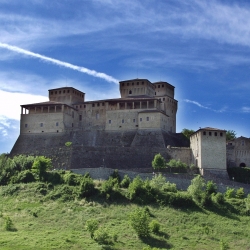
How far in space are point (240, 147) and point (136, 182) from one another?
20.1 m

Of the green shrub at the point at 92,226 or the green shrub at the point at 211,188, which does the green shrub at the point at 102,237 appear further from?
the green shrub at the point at 211,188

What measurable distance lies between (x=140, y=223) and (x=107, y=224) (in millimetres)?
3482

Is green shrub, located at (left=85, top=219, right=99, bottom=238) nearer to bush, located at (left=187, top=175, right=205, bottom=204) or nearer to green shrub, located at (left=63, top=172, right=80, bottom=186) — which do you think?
green shrub, located at (left=63, top=172, right=80, bottom=186)

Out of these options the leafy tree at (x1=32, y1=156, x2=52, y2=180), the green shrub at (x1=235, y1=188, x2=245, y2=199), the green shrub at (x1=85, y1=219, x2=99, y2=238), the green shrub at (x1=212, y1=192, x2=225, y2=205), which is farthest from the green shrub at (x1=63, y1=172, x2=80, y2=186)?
the green shrub at (x1=235, y1=188, x2=245, y2=199)

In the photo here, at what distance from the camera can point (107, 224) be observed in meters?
47.8

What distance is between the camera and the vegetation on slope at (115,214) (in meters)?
44.6

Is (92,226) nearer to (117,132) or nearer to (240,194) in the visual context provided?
(240,194)

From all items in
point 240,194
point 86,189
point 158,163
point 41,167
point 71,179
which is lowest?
point 240,194

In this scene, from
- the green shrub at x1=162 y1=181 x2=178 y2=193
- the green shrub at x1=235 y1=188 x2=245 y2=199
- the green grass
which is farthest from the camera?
the green shrub at x1=235 y1=188 x2=245 y2=199

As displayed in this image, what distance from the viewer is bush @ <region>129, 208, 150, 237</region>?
150 feet

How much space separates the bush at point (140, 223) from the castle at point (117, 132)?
54.1ft

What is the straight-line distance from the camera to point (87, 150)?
66938 millimetres

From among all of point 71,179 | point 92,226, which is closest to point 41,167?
point 71,179

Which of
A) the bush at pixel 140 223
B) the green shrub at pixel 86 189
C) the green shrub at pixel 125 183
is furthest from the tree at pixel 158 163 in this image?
the bush at pixel 140 223
